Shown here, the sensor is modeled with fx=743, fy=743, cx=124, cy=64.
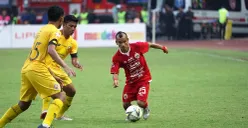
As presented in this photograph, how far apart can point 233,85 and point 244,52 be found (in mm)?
14437

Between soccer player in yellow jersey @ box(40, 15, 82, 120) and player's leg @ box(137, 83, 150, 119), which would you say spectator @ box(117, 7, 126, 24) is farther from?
player's leg @ box(137, 83, 150, 119)

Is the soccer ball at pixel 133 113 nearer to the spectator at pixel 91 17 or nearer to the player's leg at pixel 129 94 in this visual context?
the player's leg at pixel 129 94

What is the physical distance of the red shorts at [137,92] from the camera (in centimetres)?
1214

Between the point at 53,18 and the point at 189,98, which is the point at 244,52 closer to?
the point at 189,98

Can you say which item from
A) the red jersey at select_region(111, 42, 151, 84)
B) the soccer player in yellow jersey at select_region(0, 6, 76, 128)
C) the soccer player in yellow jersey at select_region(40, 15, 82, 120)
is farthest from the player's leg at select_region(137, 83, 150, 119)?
the soccer player in yellow jersey at select_region(0, 6, 76, 128)

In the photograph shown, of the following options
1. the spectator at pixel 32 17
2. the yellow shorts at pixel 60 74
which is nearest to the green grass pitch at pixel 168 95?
the yellow shorts at pixel 60 74

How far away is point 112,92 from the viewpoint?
1684cm

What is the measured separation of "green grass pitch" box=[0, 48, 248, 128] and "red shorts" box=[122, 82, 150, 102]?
1.23 ft

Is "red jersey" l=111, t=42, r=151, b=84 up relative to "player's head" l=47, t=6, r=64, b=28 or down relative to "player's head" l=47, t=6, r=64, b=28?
down

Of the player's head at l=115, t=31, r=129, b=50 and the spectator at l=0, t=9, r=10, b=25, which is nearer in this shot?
the player's head at l=115, t=31, r=129, b=50

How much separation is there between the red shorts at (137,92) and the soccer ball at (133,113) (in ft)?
0.90

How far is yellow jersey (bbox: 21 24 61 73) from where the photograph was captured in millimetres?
10469

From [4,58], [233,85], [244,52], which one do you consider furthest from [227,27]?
[233,85]

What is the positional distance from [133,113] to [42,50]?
2.00 meters
